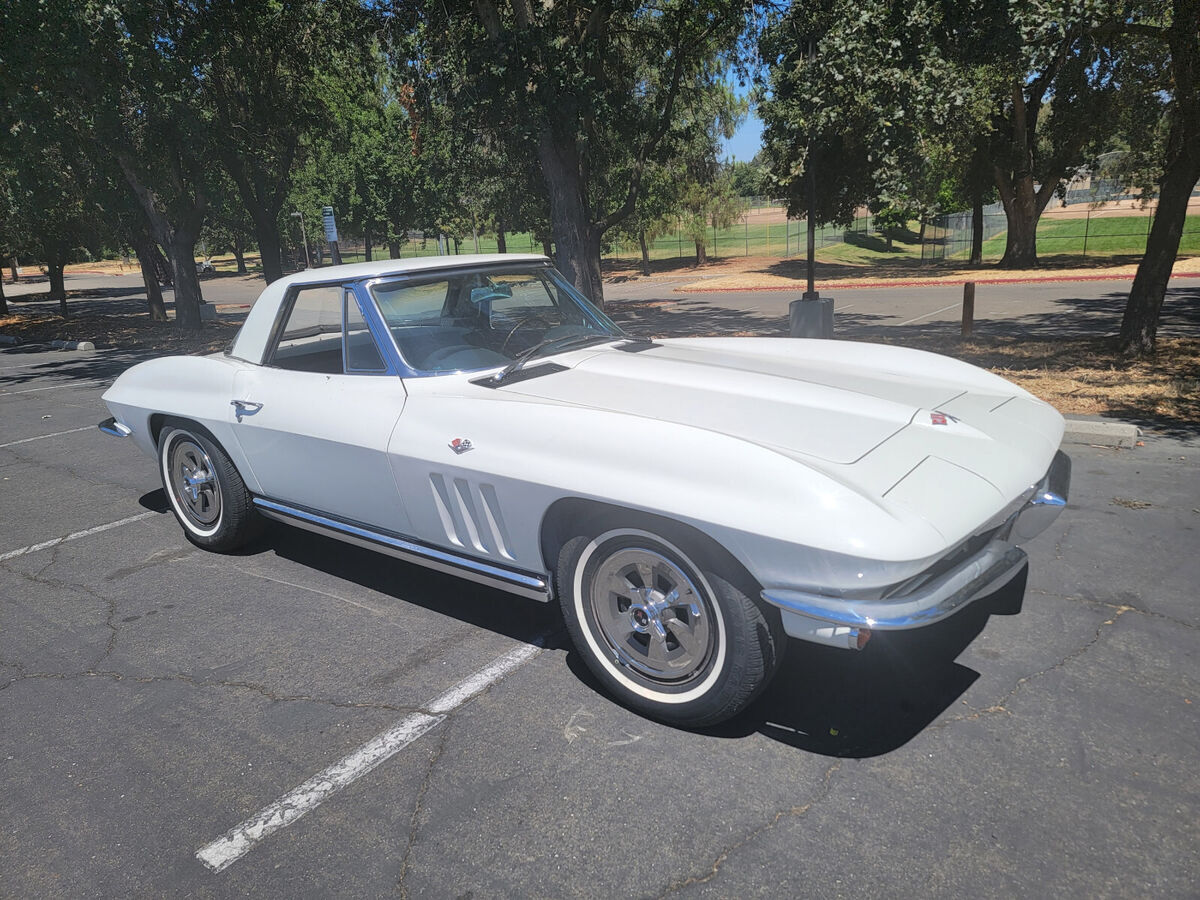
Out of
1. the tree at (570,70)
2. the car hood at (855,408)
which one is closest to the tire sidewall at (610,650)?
the car hood at (855,408)

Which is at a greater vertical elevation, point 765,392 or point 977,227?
point 977,227

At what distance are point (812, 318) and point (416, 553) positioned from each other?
903 cm

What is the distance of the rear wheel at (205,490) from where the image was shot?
459cm

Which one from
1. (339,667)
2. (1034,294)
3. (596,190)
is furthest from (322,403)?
(596,190)

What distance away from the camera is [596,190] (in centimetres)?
2445

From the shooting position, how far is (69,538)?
17.9ft

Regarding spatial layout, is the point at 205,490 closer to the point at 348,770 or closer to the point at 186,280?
→ the point at 348,770

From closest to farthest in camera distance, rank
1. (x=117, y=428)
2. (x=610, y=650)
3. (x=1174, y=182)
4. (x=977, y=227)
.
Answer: (x=610, y=650), (x=117, y=428), (x=1174, y=182), (x=977, y=227)

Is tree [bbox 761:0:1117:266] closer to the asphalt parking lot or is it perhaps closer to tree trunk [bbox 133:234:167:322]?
the asphalt parking lot

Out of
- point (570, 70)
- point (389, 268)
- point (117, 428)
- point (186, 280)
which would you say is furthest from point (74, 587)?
point (186, 280)

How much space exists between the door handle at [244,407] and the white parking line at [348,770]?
1.83 m

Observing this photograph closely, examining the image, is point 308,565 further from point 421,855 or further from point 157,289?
point 157,289

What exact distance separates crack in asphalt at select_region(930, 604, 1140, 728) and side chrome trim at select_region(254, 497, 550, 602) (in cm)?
158

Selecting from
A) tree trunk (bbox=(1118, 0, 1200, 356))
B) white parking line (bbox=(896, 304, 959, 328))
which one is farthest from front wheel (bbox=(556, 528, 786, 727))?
Answer: white parking line (bbox=(896, 304, 959, 328))
